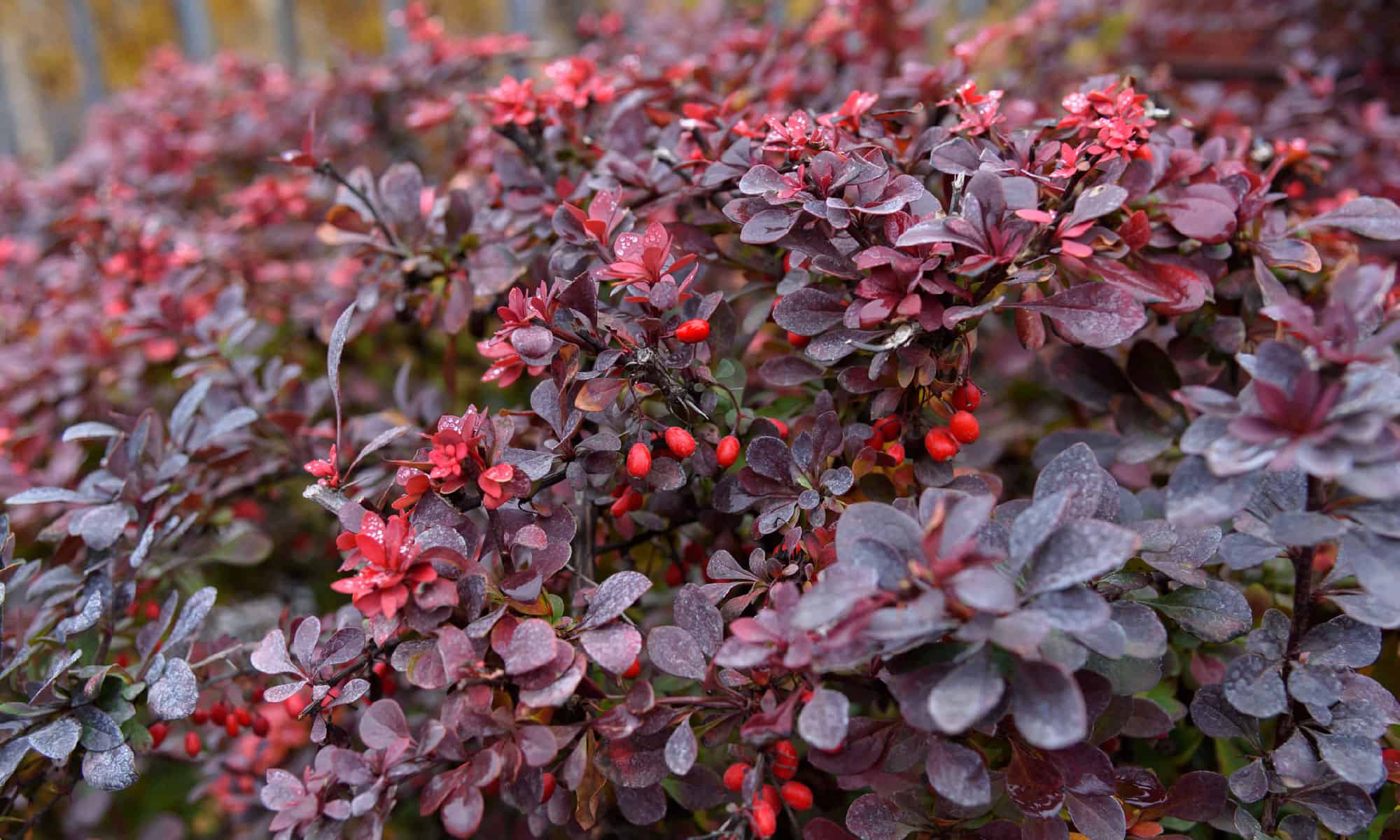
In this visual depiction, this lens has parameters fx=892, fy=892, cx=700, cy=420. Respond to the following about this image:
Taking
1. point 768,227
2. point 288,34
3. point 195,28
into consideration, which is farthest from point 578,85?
point 195,28

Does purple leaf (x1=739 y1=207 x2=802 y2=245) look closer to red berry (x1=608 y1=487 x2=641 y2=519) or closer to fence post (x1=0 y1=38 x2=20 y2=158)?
red berry (x1=608 y1=487 x2=641 y2=519)

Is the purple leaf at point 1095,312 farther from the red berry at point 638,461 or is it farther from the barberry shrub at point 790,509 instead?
the red berry at point 638,461

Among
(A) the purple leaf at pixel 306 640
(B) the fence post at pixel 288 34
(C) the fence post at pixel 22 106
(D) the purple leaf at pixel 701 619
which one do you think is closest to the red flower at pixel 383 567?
(A) the purple leaf at pixel 306 640

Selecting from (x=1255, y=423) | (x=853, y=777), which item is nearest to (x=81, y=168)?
(x=853, y=777)

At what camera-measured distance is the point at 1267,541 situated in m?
0.81

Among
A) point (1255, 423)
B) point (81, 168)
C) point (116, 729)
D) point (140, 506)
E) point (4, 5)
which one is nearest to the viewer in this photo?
point (1255, 423)

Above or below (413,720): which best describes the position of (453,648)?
above

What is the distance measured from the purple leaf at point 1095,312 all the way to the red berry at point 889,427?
7.1 inches

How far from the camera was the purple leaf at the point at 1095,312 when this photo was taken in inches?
32.7

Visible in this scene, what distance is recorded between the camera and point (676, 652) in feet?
2.76

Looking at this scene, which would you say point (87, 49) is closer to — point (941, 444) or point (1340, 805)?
point (941, 444)

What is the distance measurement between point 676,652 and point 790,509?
189 mm

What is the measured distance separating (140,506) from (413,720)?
23.0 inches

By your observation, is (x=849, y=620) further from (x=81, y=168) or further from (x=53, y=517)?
(x=81, y=168)
